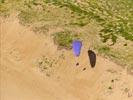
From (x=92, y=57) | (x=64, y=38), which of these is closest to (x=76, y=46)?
(x=64, y=38)

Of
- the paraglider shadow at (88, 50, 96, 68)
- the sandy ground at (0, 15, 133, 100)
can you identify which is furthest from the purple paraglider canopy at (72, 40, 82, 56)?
the paraglider shadow at (88, 50, 96, 68)

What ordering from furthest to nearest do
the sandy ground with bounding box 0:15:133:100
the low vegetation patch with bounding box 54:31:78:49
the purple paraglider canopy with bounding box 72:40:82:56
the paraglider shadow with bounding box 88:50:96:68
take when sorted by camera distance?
1. the low vegetation patch with bounding box 54:31:78:49
2. the purple paraglider canopy with bounding box 72:40:82:56
3. the paraglider shadow with bounding box 88:50:96:68
4. the sandy ground with bounding box 0:15:133:100

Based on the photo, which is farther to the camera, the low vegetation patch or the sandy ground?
the low vegetation patch

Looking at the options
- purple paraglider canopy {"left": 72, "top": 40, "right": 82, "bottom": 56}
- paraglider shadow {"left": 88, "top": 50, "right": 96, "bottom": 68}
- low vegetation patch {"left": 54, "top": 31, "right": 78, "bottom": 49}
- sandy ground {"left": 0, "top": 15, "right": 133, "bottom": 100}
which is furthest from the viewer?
low vegetation patch {"left": 54, "top": 31, "right": 78, "bottom": 49}

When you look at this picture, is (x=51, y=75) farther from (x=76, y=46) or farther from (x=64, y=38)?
(x=64, y=38)

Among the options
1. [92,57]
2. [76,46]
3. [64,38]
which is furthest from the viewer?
[64,38]

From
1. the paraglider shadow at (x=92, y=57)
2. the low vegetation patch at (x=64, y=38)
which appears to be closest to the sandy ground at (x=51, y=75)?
the paraglider shadow at (x=92, y=57)

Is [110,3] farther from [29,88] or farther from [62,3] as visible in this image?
[29,88]

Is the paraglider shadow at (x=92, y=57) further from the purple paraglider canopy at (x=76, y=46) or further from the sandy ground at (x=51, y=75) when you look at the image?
the purple paraglider canopy at (x=76, y=46)

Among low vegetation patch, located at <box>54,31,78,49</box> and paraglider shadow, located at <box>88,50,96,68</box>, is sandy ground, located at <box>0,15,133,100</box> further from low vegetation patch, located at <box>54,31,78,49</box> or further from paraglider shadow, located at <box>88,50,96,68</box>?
low vegetation patch, located at <box>54,31,78,49</box>
